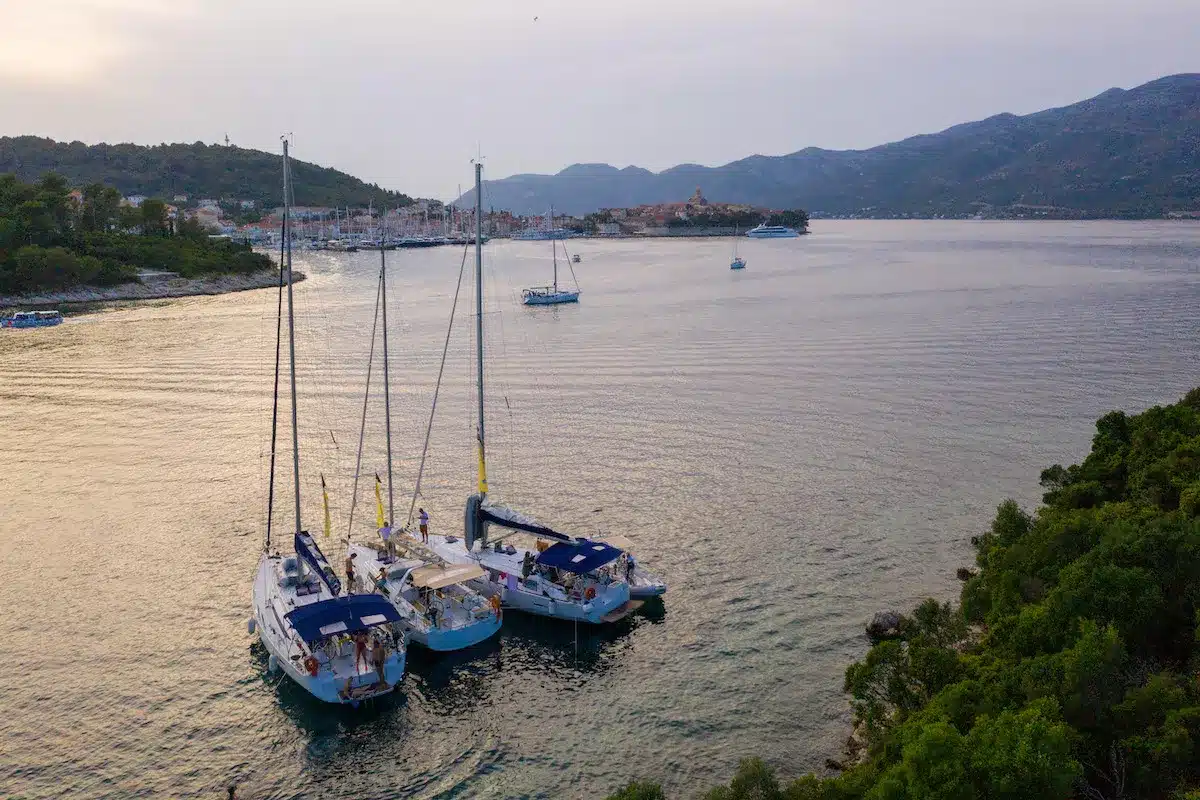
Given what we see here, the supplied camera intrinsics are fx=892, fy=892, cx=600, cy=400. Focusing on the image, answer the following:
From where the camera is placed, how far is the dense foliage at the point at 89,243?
3376 inches

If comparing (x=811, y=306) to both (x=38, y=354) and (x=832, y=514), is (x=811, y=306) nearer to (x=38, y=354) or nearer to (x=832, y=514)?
(x=832, y=514)

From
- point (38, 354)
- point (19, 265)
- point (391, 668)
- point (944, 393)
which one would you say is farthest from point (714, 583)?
point (19, 265)

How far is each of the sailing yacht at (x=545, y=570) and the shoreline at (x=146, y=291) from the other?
75339 millimetres

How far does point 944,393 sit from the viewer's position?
43938 millimetres

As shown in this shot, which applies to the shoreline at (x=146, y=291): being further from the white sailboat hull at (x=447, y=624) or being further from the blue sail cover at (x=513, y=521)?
the white sailboat hull at (x=447, y=624)

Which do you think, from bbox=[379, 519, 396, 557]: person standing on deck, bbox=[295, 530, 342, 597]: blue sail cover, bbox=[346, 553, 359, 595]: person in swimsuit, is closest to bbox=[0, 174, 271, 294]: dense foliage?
bbox=[379, 519, 396, 557]: person standing on deck

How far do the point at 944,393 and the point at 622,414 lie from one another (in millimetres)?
16187

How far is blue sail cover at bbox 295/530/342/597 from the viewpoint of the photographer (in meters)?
21.1

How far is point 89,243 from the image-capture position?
314 ft

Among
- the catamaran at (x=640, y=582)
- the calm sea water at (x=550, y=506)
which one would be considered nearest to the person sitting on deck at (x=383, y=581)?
the calm sea water at (x=550, y=506)

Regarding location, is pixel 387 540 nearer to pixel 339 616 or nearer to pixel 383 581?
pixel 383 581

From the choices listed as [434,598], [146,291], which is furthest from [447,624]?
[146,291]

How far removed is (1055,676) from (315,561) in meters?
15.9

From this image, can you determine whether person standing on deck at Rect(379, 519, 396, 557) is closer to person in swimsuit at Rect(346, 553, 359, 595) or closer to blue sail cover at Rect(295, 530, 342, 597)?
person in swimsuit at Rect(346, 553, 359, 595)
